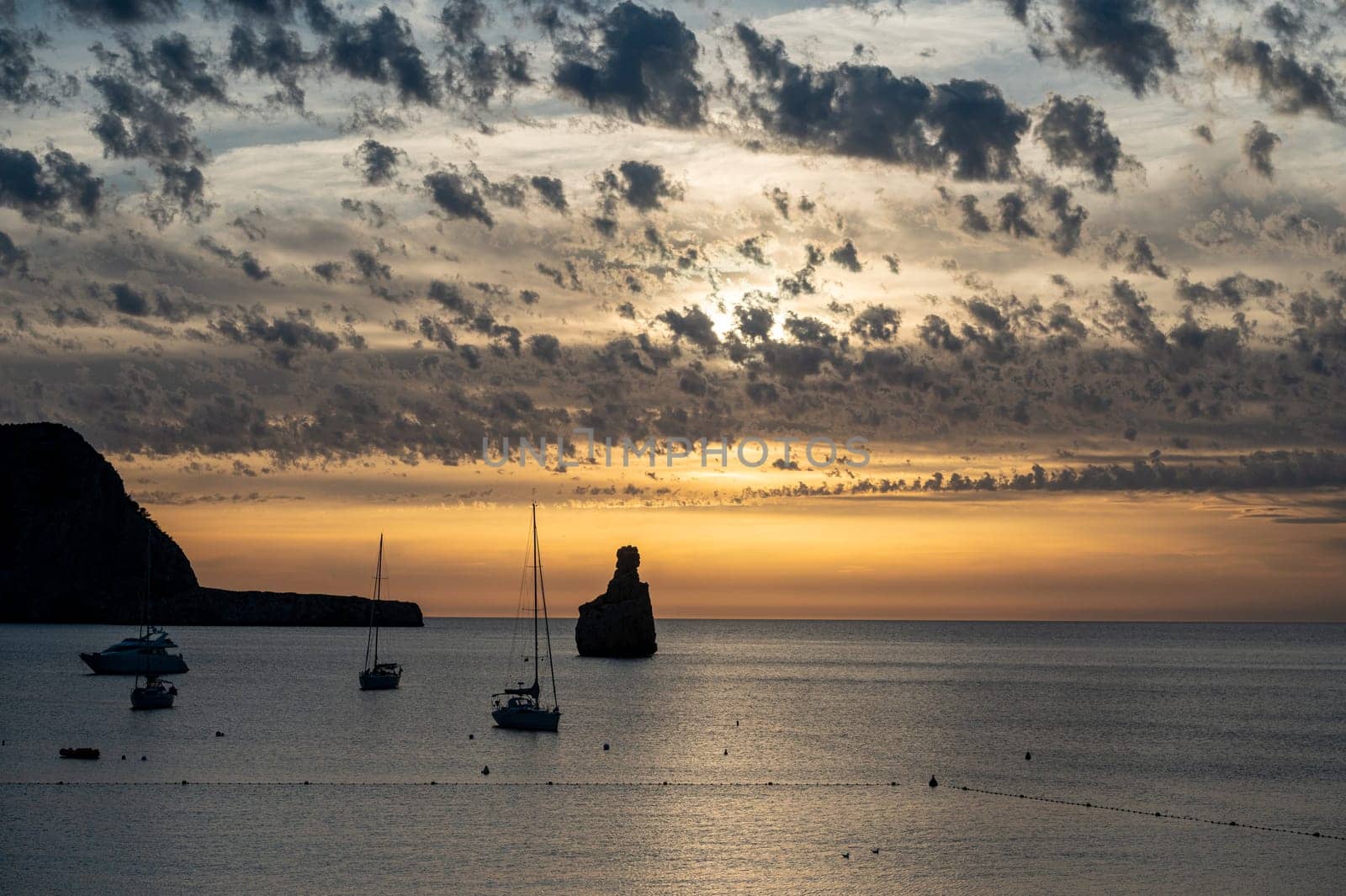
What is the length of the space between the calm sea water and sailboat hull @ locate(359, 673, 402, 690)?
12.1 m

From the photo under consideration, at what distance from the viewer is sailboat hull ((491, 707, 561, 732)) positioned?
10738cm

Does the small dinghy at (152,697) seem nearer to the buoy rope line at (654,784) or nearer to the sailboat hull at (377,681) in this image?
the sailboat hull at (377,681)

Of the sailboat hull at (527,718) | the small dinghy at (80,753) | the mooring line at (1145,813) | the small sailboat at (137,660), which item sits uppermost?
the small sailboat at (137,660)

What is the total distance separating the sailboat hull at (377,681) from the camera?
151875 millimetres

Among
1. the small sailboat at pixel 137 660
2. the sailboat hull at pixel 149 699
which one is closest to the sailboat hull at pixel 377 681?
the small sailboat at pixel 137 660

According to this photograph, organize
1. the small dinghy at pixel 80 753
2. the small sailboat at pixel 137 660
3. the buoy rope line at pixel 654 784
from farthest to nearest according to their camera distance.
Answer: the small sailboat at pixel 137 660 → the small dinghy at pixel 80 753 → the buoy rope line at pixel 654 784

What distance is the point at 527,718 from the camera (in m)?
108

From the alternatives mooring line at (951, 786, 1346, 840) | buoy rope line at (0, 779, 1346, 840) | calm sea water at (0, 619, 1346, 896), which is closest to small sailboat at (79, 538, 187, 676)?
calm sea water at (0, 619, 1346, 896)

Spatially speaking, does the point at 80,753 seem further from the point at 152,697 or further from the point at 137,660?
the point at 137,660

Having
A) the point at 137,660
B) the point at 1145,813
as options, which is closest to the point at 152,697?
the point at 137,660

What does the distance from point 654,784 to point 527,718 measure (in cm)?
2745

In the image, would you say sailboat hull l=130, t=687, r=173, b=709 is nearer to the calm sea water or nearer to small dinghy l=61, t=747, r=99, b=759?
the calm sea water

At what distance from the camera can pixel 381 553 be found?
151625 millimetres

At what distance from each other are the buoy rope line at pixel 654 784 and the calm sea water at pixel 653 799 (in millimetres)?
383
